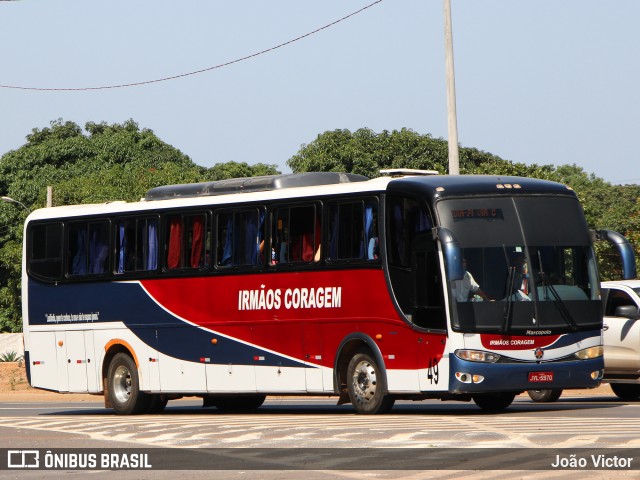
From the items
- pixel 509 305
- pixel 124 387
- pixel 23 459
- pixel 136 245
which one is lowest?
pixel 23 459

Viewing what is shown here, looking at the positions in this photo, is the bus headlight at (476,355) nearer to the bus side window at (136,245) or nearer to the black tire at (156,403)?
the bus side window at (136,245)

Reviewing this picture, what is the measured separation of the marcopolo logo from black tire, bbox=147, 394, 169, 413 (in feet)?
28.3

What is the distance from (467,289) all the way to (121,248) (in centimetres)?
742

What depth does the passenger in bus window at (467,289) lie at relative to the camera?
1931 centimetres

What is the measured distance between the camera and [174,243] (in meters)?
23.6

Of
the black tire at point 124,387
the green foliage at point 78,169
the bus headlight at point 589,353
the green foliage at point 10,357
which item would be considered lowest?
the black tire at point 124,387

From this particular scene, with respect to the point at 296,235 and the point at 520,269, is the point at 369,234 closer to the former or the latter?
the point at 296,235

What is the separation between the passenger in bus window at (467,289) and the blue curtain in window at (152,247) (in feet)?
21.0

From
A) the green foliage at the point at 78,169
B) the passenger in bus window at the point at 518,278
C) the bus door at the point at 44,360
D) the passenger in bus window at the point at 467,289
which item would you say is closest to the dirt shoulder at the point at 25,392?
the bus door at the point at 44,360

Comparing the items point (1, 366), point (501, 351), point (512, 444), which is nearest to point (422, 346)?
point (501, 351)

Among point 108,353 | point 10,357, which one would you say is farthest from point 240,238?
point 10,357

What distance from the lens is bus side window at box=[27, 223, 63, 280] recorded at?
25391 millimetres

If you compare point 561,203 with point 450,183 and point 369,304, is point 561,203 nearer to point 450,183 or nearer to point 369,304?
point 450,183

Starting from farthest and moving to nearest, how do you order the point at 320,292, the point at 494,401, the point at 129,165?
the point at 129,165
the point at 494,401
the point at 320,292
